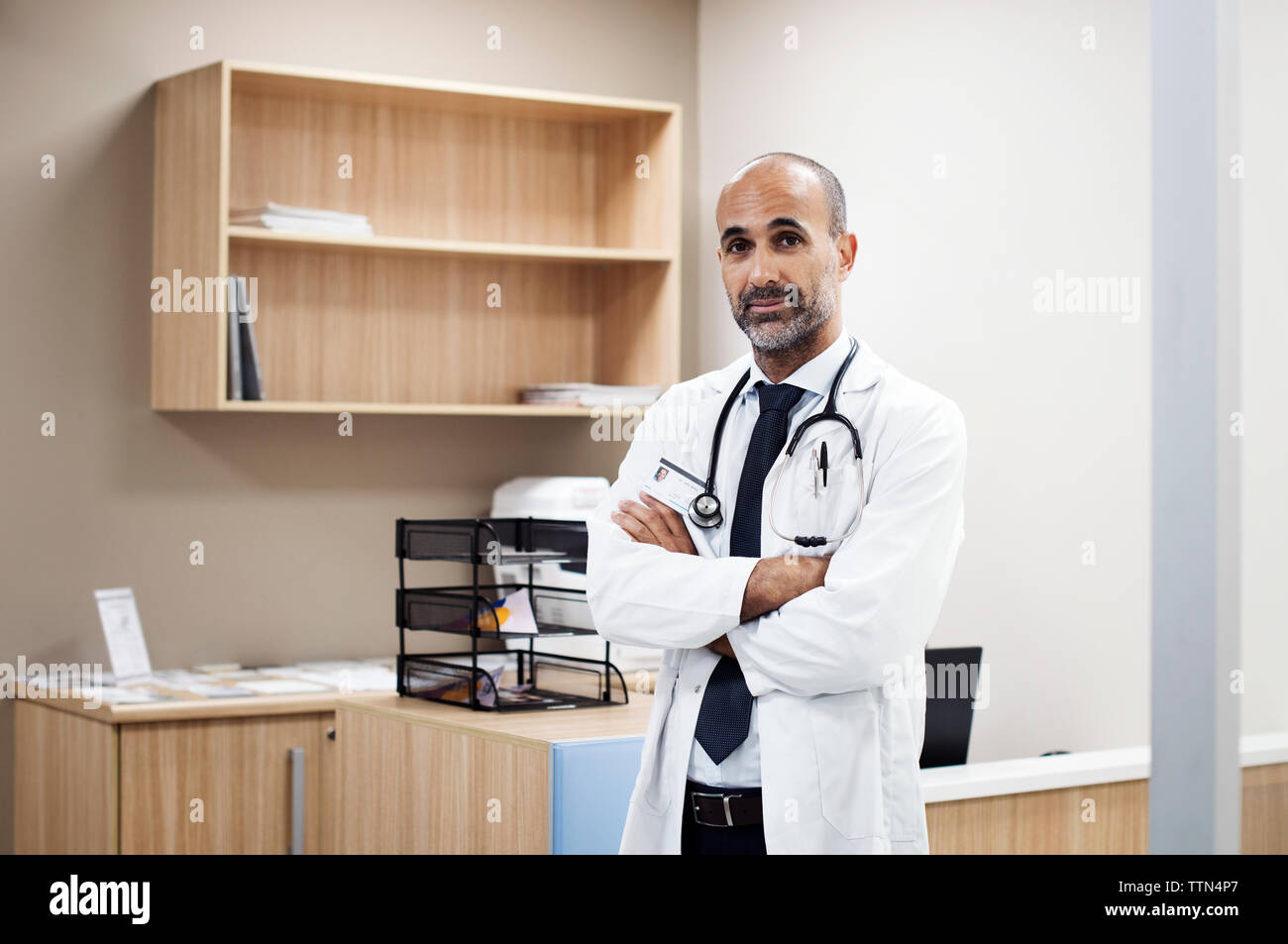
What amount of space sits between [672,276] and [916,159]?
2.77 ft

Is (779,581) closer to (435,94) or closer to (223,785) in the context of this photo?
(223,785)

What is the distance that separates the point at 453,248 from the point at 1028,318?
5.18 feet

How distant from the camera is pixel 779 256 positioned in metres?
1.78

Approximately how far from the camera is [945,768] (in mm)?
2426

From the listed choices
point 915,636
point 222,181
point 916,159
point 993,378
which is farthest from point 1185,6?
point 222,181

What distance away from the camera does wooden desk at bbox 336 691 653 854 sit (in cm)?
223

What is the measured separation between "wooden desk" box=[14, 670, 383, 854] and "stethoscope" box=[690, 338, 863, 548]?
58.9 inches

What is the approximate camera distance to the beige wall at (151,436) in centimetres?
349

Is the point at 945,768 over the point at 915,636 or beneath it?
beneath

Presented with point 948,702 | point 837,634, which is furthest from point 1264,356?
point 948,702

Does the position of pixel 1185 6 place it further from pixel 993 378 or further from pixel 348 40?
pixel 348 40

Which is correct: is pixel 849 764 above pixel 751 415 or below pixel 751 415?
below

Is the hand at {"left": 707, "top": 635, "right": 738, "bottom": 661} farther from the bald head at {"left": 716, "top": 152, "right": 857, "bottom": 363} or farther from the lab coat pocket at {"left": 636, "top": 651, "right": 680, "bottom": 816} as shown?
the bald head at {"left": 716, "top": 152, "right": 857, "bottom": 363}

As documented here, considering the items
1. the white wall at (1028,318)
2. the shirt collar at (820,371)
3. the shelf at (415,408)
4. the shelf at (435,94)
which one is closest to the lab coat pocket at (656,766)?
the shirt collar at (820,371)
